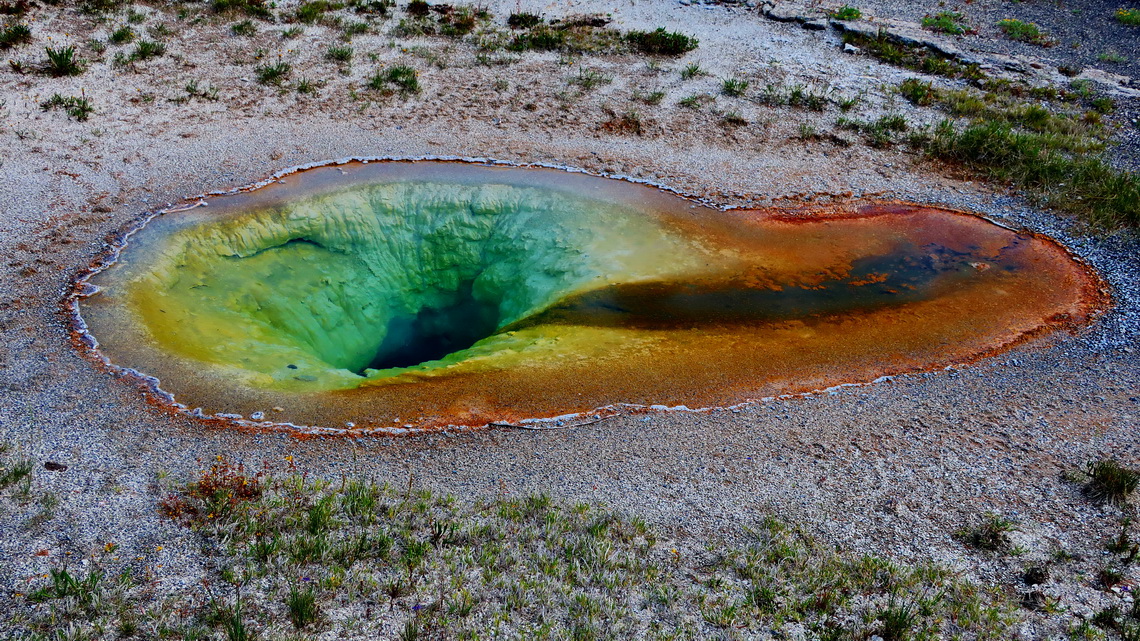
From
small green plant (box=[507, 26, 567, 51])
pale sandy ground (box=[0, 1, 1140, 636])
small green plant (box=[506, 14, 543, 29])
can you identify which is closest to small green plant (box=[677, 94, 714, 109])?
pale sandy ground (box=[0, 1, 1140, 636])

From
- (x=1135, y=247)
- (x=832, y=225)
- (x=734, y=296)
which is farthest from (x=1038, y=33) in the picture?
(x=734, y=296)

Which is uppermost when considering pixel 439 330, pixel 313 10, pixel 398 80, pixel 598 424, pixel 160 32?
pixel 313 10

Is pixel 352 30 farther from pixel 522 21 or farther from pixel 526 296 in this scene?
pixel 526 296

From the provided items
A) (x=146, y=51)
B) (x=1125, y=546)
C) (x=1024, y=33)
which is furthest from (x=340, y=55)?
(x=1024, y=33)

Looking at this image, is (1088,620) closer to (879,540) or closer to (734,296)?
(879,540)

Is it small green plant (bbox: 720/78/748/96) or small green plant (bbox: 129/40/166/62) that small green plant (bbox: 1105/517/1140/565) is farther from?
small green plant (bbox: 129/40/166/62)
